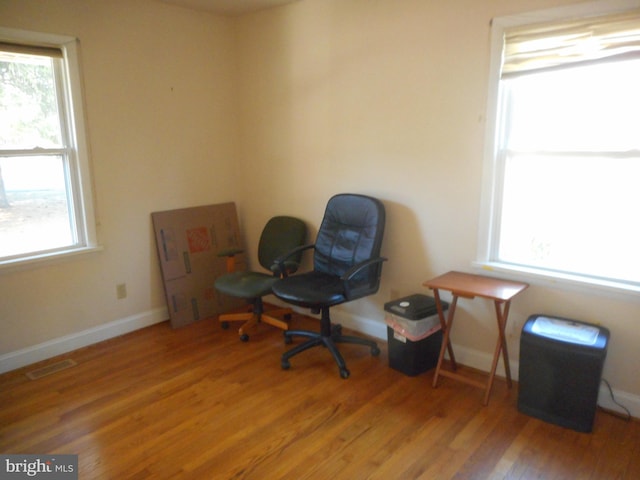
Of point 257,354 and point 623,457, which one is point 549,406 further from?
point 257,354

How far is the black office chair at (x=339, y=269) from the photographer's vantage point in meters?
2.97

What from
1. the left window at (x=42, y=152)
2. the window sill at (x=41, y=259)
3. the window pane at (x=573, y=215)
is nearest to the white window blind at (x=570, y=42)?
the window pane at (x=573, y=215)

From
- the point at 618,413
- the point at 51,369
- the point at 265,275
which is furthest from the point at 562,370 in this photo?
the point at 51,369

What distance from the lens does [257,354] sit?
328 cm

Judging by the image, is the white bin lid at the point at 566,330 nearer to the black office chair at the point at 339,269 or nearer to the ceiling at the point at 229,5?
the black office chair at the point at 339,269

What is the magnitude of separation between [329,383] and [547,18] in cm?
243

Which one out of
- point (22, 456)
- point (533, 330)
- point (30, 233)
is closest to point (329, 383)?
point (533, 330)

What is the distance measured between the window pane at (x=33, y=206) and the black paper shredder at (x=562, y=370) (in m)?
3.14

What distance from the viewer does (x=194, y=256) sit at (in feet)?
12.8

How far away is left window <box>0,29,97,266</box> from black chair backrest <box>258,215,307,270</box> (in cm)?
136

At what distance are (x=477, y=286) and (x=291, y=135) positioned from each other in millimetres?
2006

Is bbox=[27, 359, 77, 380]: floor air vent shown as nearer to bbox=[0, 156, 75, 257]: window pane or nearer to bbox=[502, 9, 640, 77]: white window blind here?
bbox=[0, 156, 75, 257]: window pane

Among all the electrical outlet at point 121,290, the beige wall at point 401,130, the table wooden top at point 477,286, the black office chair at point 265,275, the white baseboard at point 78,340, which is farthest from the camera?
the electrical outlet at point 121,290

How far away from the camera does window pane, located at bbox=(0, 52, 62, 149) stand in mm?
2904
